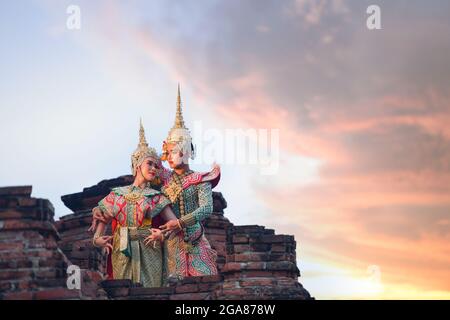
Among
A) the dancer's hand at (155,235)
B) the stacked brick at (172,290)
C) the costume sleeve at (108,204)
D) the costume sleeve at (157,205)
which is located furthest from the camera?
the costume sleeve at (108,204)

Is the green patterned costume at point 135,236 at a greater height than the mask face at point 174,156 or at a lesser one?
lesser

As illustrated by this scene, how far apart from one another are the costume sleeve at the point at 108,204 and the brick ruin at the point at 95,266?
885 millimetres

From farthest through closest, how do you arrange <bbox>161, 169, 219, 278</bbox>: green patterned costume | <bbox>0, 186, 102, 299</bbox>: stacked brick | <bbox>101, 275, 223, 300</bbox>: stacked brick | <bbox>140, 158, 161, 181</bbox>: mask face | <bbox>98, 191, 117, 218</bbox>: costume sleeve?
<bbox>140, 158, 161, 181</bbox>: mask face, <bbox>161, 169, 219, 278</bbox>: green patterned costume, <bbox>98, 191, 117, 218</bbox>: costume sleeve, <bbox>101, 275, 223, 300</bbox>: stacked brick, <bbox>0, 186, 102, 299</bbox>: stacked brick

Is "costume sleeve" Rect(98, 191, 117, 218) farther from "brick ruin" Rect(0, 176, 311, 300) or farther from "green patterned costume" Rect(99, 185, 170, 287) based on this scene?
"brick ruin" Rect(0, 176, 311, 300)

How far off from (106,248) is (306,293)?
5.52 m

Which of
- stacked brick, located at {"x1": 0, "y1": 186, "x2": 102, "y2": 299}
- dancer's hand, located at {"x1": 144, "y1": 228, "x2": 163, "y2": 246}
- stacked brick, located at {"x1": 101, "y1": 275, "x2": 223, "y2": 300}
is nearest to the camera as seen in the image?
stacked brick, located at {"x1": 0, "y1": 186, "x2": 102, "y2": 299}

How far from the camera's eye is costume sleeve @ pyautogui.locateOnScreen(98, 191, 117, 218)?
142ft

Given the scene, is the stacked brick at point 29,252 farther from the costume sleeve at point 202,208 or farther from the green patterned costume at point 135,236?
the costume sleeve at point 202,208

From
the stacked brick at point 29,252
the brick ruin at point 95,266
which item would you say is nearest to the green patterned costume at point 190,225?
the brick ruin at point 95,266

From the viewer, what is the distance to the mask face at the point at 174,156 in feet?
146

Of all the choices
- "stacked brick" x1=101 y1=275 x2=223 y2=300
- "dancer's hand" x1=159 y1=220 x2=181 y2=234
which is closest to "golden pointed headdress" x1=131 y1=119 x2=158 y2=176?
"dancer's hand" x1=159 y1=220 x2=181 y2=234

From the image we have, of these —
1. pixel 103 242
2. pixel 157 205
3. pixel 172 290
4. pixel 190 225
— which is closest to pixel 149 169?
pixel 157 205

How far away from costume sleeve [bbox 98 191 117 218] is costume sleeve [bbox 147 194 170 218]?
0.74 m
